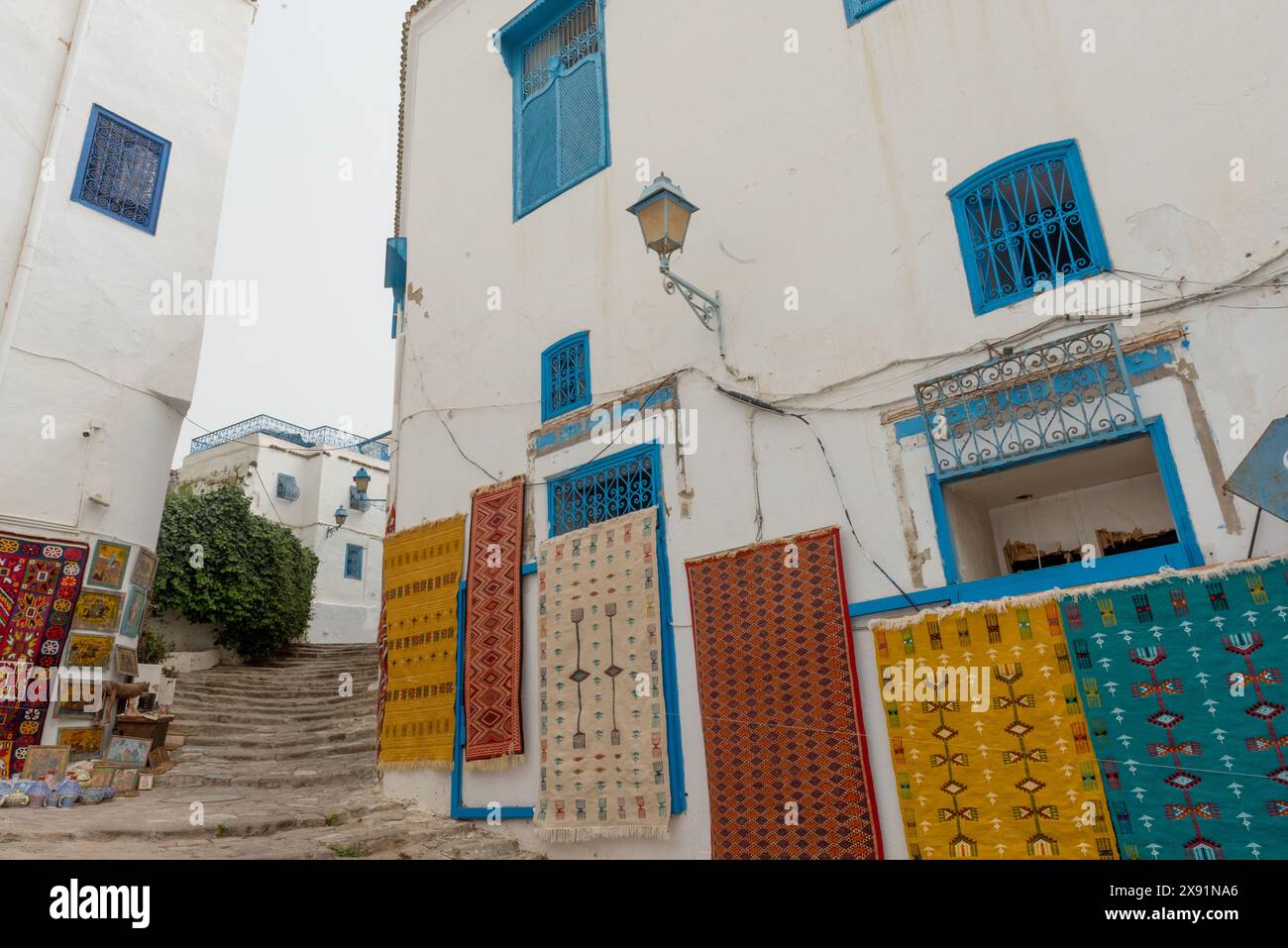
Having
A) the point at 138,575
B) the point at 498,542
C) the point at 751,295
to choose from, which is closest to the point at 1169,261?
the point at 751,295

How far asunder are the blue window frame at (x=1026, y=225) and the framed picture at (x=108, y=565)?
26.5 ft

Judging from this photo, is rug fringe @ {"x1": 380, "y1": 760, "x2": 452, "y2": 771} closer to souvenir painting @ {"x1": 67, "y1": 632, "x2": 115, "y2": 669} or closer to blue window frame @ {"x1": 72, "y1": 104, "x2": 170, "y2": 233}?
souvenir painting @ {"x1": 67, "y1": 632, "x2": 115, "y2": 669}

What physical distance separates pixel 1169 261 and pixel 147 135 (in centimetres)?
1027

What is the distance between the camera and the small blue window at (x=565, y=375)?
709 centimetres

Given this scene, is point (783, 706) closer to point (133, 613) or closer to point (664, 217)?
point (664, 217)

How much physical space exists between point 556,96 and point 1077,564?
251 inches

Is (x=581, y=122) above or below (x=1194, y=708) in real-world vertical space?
above

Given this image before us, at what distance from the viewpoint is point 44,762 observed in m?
7.27

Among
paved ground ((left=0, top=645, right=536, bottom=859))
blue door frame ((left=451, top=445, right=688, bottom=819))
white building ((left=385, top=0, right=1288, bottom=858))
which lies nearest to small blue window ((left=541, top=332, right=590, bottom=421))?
white building ((left=385, top=0, right=1288, bottom=858))

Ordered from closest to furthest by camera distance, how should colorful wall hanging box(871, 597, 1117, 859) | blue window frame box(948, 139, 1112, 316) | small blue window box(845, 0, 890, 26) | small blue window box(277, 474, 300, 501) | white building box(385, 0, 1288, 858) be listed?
colorful wall hanging box(871, 597, 1117, 859), white building box(385, 0, 1288, 858), blue window frame box(948, 139, 1112, 316), small blue window box(845, 0, 890, 26), small blue window box(277, 474, 300, 501)

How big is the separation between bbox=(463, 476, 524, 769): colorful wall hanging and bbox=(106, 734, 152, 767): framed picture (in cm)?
338

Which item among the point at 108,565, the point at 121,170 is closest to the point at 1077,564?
the point at 108,565

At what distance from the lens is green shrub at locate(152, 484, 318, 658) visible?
13.5 m
